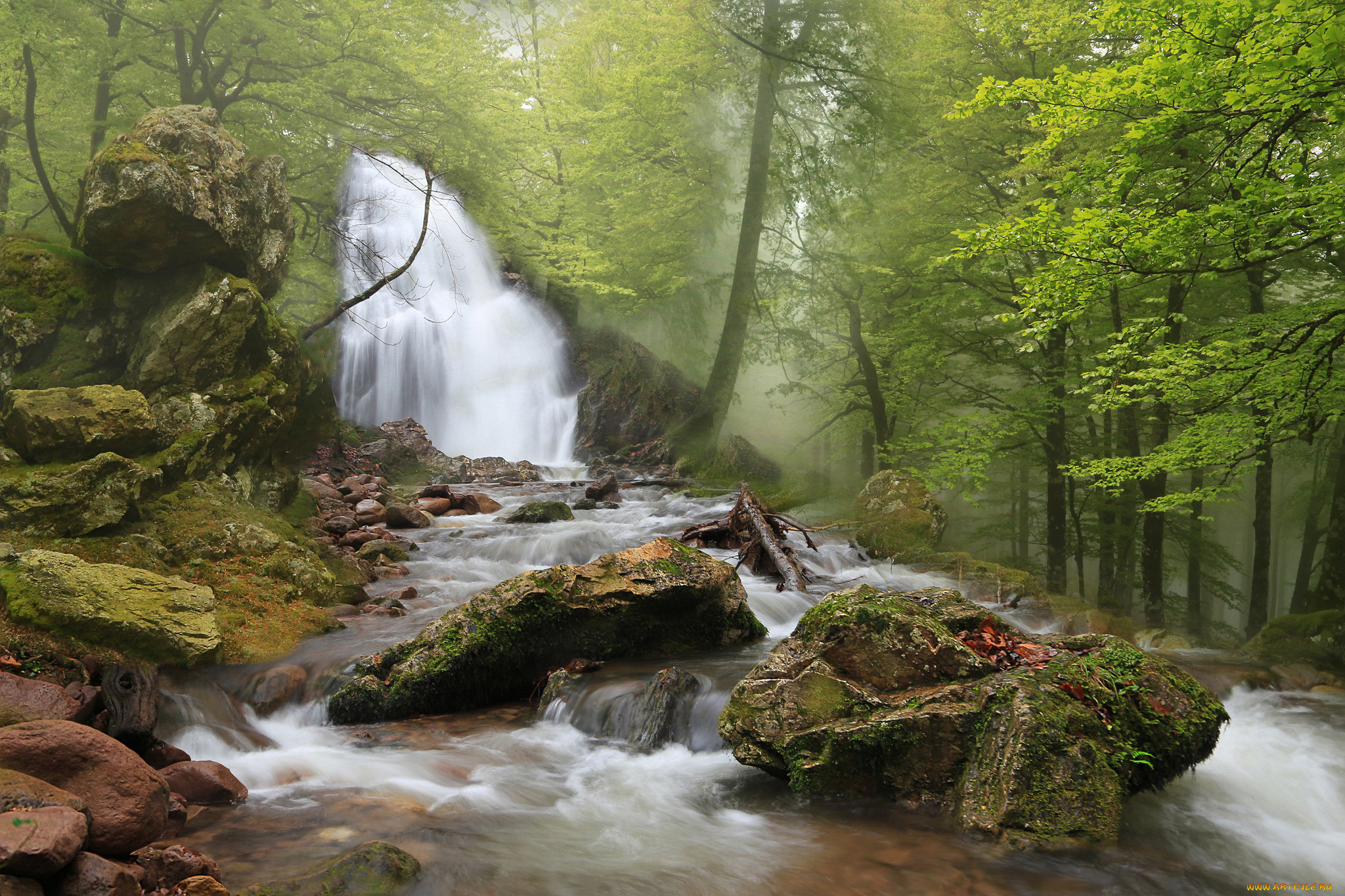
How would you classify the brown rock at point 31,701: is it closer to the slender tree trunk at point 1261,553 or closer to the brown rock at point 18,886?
the brown rock at point 18,886

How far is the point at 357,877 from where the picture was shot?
107 inches

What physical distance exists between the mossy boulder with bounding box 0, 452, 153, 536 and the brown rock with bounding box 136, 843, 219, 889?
4.56 metres

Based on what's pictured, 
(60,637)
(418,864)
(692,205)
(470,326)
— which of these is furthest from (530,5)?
(418,864)

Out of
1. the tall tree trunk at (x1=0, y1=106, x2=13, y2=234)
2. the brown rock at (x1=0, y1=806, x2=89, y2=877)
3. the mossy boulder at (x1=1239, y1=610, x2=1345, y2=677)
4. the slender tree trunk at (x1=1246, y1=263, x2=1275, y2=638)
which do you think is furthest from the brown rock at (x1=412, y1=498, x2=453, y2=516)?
the slender tree trunk at (x1=1246, y1=263, x2=1275, y2=638)

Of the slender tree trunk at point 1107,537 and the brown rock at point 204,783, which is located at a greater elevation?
the slender tree trunk at point 1107,537

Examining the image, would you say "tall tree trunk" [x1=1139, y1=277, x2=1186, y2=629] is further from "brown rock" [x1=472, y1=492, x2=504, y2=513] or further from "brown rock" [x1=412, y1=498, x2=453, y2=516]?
"brown rock" [x1=412, y1=498, x2=453, y2=516]

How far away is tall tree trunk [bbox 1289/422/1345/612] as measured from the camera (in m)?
10.8

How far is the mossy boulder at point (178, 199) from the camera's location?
289 inches

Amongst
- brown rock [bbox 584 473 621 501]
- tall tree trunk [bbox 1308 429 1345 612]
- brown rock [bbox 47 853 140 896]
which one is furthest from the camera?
brown rock [bbox 584 473 621 501]

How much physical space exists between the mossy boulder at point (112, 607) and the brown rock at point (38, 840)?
282 centimetres

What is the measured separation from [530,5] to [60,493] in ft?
88.4

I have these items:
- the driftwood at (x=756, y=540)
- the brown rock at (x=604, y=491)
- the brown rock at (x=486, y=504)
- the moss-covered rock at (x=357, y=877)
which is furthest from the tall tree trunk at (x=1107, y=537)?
the brown rock at (x=486, y=504)

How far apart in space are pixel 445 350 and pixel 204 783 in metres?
20.5

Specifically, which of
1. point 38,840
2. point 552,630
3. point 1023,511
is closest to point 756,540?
point 552,630
